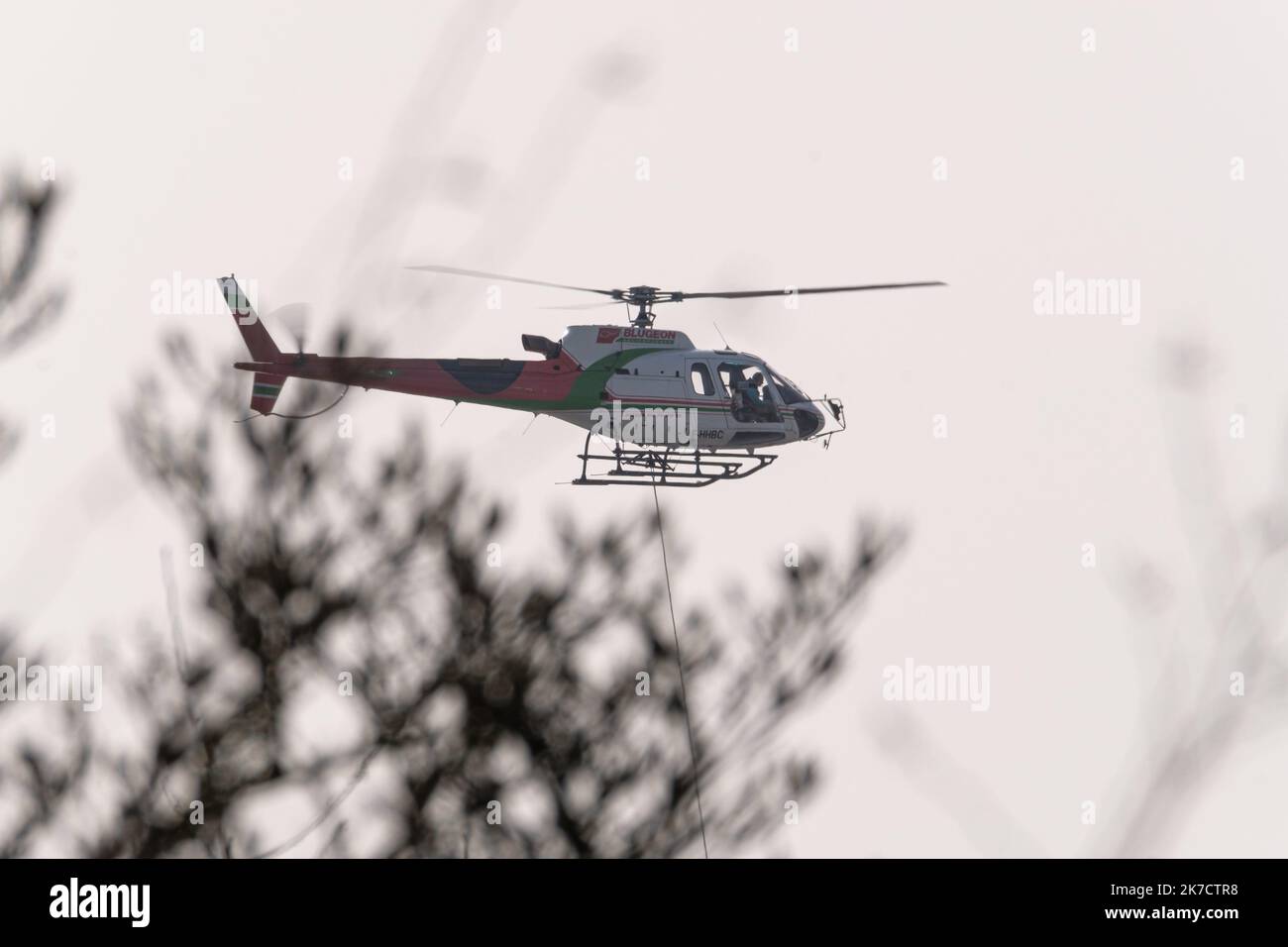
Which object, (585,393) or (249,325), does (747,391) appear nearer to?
(585,393)

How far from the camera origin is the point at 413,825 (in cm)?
2133

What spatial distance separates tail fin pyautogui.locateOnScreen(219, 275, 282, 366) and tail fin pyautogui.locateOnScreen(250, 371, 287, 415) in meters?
0.05

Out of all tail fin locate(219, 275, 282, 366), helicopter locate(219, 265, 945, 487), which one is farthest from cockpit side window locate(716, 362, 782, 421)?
tail fin locate(219, 275, 282, 366)

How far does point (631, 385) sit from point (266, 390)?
481 centimetres

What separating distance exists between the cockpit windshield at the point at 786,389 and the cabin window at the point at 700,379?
0.93 metres

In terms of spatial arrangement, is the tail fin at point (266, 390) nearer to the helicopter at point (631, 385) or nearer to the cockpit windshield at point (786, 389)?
the helicopter at point (631, 385)

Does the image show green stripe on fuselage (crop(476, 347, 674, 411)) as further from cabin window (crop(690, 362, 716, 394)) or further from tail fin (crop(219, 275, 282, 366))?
tail fin (crop(219, 275, 282, 366))

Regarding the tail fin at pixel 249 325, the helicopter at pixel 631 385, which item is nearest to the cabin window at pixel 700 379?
the helicopter at pixel 631 385

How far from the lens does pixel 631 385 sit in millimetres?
26422

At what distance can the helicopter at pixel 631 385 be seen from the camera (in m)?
24.6

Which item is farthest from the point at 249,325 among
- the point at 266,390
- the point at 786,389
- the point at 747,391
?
the point at 786,389

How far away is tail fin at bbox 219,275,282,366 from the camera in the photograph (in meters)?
25.6
